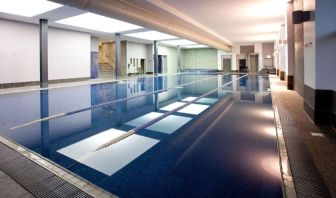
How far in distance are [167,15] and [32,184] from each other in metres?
9.97

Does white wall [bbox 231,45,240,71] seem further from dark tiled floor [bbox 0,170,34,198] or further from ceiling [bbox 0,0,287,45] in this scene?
dark tiled floor [bbox 0,170,34,198]

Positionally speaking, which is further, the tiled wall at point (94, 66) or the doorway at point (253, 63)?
the doorway at point (253, 63)

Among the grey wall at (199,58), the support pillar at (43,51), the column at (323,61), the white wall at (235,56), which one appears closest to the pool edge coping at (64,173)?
the column at (323,61)

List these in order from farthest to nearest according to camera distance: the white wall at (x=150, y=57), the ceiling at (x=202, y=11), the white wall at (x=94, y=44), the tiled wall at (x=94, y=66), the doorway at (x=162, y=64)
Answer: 1. the doorway at (x=162, y=64)
2. the white wall at (x=150, y=57)
3. the white wall at (x=94, y=44)
4. the tiled wall at (x=94, y=66)
5. the ceiling at (x=202, y=11)

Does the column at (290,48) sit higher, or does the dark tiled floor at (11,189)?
the column at (290,48)

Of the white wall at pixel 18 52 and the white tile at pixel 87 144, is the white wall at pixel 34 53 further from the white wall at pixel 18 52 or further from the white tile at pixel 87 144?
the white tile at pixel 87 144

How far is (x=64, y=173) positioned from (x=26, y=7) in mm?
10206

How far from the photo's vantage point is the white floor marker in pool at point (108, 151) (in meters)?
3.01

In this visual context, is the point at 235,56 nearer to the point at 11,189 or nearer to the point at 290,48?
the point at 290,48

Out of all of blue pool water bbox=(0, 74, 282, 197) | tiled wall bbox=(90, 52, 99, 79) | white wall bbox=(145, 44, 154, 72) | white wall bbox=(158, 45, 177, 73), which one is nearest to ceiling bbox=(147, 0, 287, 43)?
blue pool water bbox=(0, 74, 282, 197)

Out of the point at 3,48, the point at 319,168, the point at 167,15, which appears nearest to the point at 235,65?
the point at 167,15

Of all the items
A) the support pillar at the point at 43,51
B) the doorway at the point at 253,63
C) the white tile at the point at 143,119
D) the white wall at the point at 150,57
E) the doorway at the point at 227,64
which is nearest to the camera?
the white tile at the point at 143,119

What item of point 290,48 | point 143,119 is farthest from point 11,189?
point 290,48

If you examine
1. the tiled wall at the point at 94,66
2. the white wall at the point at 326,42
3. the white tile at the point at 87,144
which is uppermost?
the tiled wall at the point at 94,66
